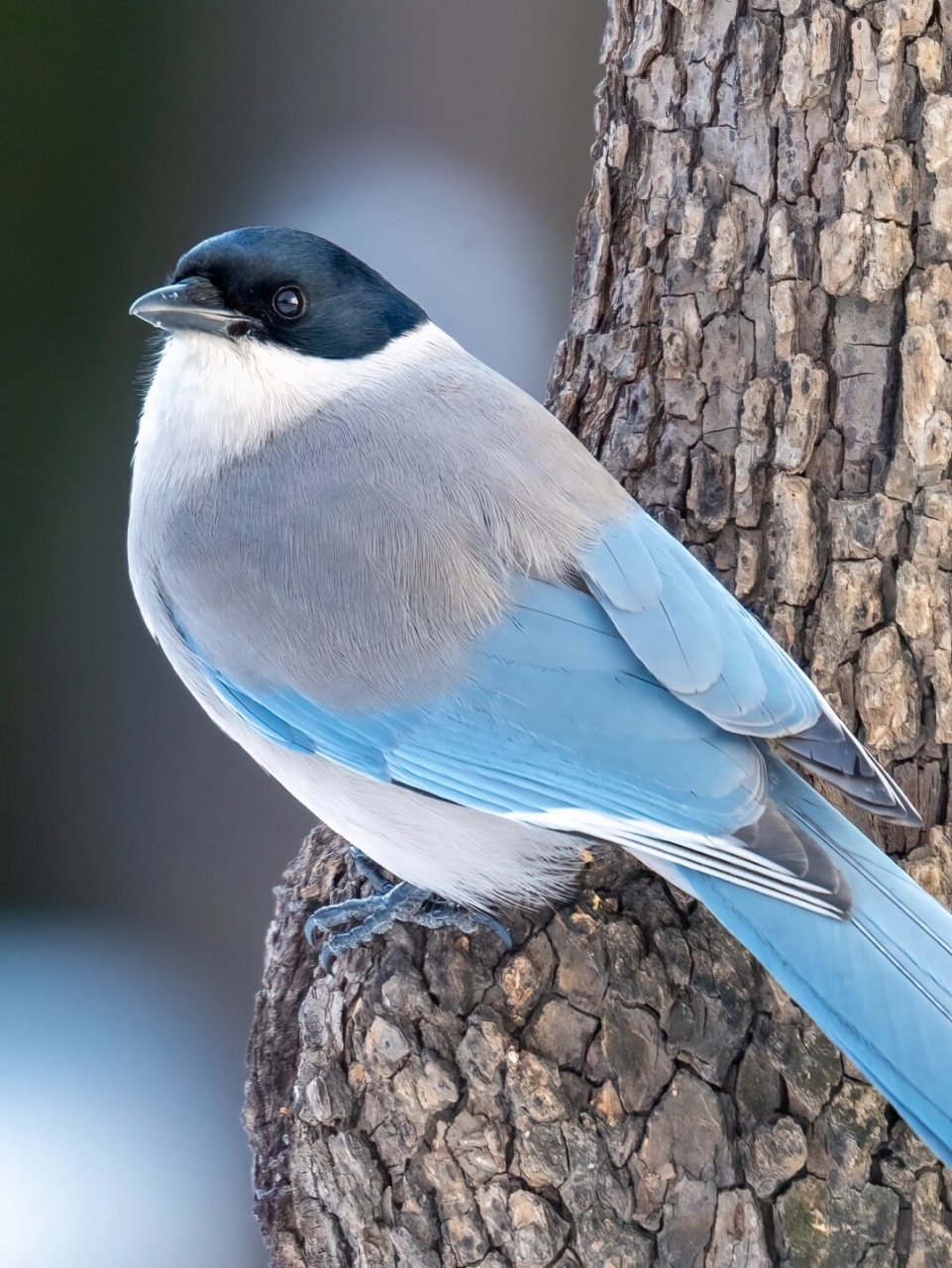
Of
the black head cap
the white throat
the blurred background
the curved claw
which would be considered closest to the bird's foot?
the curved claw

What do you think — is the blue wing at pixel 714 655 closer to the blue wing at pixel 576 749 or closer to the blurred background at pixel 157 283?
the blue wing at pixel 576 749

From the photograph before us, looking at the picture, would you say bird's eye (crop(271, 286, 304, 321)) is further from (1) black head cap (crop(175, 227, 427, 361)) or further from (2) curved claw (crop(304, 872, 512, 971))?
(2) curved claw (crop(304, 872, 512, 971))

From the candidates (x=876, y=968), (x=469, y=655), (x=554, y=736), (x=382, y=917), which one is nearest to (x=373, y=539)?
(x=469, y=655)

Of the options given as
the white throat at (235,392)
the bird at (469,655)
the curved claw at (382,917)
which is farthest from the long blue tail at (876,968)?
the white throat at (235,392)

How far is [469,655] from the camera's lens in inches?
63.2

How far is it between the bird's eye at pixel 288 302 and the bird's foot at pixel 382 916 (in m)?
0.75

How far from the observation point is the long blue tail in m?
1.33

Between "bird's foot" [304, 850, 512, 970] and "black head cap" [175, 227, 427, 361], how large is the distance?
2.37 feet

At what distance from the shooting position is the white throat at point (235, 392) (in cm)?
183

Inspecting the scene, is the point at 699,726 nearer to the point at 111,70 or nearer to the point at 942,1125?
the point at 942,1125

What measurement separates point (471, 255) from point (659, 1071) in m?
2.00

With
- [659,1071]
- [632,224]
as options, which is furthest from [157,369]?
[659,1071]

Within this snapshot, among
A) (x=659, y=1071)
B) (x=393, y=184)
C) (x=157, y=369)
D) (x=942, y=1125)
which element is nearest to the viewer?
(x=942, y=1125)

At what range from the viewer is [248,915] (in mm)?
2961
